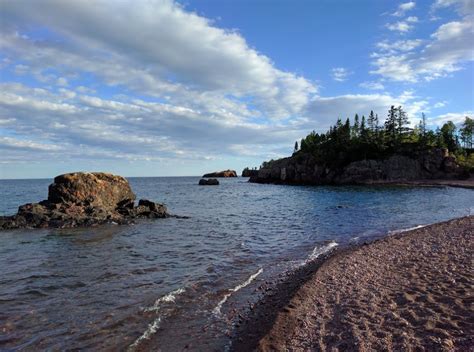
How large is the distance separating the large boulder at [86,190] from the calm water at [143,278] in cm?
793

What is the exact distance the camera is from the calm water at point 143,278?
28.0 feet

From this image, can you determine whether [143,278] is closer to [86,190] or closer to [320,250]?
[320,250]

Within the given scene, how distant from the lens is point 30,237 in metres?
23.3

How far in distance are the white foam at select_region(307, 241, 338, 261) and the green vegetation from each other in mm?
96614

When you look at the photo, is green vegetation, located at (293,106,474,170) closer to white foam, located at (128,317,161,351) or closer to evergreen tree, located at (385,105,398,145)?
evergreen tree, located at (385,105,398,145)

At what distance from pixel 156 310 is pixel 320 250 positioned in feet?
33.5

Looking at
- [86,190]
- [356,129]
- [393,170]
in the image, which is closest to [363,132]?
[356,129]

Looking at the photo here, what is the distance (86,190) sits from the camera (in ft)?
112

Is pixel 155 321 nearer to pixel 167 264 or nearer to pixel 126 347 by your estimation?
pixel 126 347

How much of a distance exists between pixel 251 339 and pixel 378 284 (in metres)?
4.99

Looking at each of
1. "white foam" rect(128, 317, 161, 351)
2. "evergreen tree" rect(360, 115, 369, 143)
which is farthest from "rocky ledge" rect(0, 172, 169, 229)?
"evergreen tree" rect(360, 115, 369, 143)

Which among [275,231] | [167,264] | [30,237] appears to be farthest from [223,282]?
[30,237]

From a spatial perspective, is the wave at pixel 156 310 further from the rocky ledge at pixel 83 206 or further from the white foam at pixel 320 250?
the rocky ledge at pixel 83 206

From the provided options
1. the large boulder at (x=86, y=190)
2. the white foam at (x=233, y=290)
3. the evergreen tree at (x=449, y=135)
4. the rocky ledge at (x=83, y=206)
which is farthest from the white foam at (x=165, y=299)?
the evergreen tree at (x=449, y=135)
